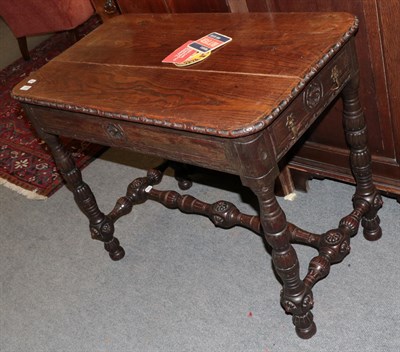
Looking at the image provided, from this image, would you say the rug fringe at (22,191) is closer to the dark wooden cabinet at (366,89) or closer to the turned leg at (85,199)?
the turned leg at (85,199)

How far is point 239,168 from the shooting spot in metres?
1.46

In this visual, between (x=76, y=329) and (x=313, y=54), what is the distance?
1362 mm

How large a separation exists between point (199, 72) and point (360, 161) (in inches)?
27.1

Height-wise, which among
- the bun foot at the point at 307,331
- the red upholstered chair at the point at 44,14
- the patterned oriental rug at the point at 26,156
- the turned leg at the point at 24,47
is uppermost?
the red upholstered chair at the point at 44,14

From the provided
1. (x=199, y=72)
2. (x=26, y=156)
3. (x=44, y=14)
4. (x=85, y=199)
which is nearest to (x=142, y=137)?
(x=199, y=72)

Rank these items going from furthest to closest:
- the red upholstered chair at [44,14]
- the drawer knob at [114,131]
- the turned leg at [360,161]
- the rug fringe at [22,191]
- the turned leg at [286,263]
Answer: the red upholstered chair at [44,14] < the rug fringe at [22,191] < the turned leg at [360,161] < the drawer knob at [114,131] < the turned leg at [286,263]

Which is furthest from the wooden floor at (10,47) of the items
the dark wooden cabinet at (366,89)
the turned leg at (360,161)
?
the turned leg at (360,161)

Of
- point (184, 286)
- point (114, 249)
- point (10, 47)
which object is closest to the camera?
point (184, 286)

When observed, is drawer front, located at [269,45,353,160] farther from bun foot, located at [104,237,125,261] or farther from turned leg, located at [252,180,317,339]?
bun foot, located at [104,237,125,261]

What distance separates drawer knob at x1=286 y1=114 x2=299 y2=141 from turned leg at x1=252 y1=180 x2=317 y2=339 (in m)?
0.14

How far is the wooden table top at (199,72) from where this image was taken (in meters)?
1.44

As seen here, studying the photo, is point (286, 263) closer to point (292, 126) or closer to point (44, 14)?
point (292, 126)

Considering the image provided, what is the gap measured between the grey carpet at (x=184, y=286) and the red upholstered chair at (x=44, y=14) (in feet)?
6.59

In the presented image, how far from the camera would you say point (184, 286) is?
2.21 metres
